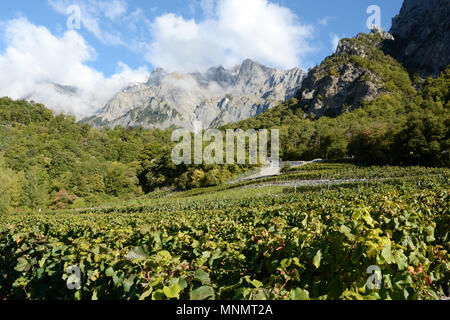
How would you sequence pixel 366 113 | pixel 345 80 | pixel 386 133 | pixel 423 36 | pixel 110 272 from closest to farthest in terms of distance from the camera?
pixel 110 272
pixel 386 133
pixel 366 113
pixel 345 80
pixel 423 36

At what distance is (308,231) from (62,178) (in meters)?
72.5

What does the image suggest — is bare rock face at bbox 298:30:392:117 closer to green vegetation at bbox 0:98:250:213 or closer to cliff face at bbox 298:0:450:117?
cliff face at bbox 298:0:450:117

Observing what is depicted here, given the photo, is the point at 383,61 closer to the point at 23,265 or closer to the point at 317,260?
the point at 317,260

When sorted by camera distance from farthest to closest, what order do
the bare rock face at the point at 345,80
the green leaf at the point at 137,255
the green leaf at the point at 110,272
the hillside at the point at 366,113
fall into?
the bare rock face at the point at 345,80, the hillside at the point at 366,113, the green leaf at the point at 137,255, the green leaf at the point at 110,272

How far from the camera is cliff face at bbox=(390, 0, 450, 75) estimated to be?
102812 millimetres

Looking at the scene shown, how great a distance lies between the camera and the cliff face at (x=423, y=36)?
102812 millimetres

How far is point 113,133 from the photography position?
392 ft

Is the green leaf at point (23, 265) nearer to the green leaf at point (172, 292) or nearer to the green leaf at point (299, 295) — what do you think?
the green leaf at point (172, 292)

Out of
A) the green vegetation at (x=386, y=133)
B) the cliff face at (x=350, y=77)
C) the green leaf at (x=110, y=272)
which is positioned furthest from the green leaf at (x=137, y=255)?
the cliff face at (x=350, y=77)

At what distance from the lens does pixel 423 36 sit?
115 m

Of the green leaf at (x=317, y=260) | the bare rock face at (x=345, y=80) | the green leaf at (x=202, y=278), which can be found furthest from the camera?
the bare rock face at (x=345, y=80)

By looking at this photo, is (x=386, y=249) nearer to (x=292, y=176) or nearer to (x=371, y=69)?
(x=292, y=176)

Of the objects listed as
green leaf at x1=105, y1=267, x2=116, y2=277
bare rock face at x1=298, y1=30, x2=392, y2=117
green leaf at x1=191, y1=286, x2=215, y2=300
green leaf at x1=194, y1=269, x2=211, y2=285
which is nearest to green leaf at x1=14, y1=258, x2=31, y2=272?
green leaf at x1=105, y1=267, x2=116, y2=277

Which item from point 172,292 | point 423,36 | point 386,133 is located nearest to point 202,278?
point 172,292
